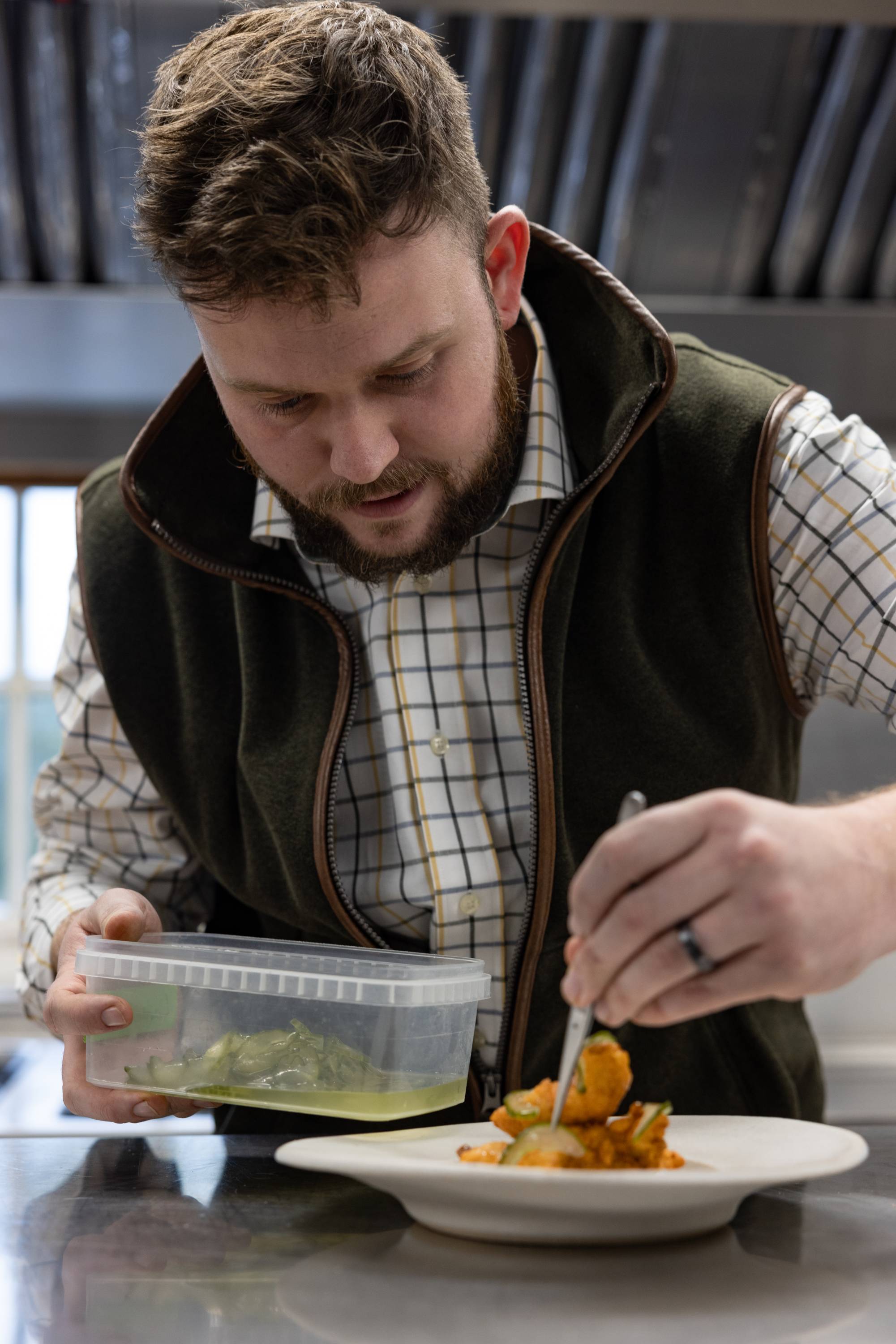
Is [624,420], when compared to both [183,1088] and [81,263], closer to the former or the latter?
[183,1088]

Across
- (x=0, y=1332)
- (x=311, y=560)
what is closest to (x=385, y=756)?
(x=311, y=560)

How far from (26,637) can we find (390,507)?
5.78ft

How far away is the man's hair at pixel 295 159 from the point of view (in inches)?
38.3

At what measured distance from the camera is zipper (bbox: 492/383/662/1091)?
1.18 meters

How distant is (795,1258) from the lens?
2.63 feet

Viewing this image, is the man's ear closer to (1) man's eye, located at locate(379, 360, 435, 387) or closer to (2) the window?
(1) man's eye, located at locate(379, 360, 435, 387)

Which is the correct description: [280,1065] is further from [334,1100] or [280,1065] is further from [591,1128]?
[591,1128]

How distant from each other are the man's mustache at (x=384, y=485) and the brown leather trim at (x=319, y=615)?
0.47 ft

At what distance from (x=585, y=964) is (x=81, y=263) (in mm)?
1455

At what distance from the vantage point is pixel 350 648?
1259 millimetres

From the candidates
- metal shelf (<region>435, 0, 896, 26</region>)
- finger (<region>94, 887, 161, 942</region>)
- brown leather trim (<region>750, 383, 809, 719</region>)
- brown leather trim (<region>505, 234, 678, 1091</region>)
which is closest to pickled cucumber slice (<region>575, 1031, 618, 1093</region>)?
brown leather trim (<region>505, 234, 678, 1091</region>)

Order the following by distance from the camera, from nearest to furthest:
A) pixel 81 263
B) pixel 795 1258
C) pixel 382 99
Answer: pixel 795 1258, pixel 382 99, pixel 81 263

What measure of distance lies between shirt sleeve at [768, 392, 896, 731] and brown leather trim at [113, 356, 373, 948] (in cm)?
43

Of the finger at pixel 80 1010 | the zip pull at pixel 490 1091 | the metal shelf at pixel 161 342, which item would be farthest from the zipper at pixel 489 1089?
the metal shelf at pixel 161 342
